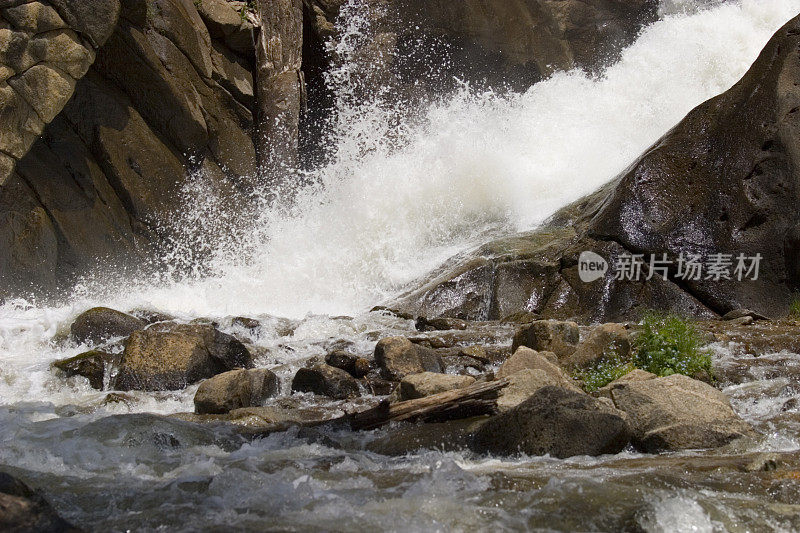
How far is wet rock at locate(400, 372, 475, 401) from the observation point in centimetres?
561

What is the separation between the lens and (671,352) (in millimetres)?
6215

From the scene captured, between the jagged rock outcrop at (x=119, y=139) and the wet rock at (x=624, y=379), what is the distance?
7.88 metres

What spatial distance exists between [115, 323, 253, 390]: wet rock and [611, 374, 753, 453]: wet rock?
12.2 feet

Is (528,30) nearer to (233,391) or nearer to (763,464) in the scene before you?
(233,391)

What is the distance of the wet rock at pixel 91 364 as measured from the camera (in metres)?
7.04

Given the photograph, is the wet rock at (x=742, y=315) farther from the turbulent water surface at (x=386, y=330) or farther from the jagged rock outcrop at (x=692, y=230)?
the turbulent water surface at (x=386, y=330)

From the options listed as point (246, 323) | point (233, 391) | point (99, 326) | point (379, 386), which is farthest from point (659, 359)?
point (99, 326)

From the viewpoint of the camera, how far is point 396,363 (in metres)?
6.97

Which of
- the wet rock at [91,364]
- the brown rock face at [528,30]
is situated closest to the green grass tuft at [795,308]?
the wet rock at [91,364]

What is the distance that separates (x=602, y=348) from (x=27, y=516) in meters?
5.01

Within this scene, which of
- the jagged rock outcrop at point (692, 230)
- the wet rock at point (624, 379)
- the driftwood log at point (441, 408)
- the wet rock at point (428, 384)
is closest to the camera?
the driftwood log at point (441, 408)

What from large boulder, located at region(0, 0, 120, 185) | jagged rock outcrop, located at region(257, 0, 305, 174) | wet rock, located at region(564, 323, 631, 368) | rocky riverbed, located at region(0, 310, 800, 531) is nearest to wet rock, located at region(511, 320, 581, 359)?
rocky riverbed, located at region(0, 310, 800, 531)

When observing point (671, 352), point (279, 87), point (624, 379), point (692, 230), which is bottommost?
point (624, 379)

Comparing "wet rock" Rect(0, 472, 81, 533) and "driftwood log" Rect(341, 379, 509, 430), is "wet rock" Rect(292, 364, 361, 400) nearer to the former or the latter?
"driftwood log" Rect(341, 379, 509, 430)
